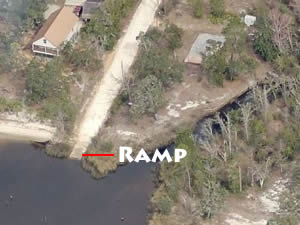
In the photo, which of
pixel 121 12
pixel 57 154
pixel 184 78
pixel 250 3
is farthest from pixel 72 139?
pixel 250 3

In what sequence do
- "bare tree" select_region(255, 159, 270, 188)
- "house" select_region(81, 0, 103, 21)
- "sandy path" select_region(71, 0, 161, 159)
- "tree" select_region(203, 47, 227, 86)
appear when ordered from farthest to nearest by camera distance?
"house" select_region(81, 0, 103, 21), "tree" select_region(203, 47, 227, 86), "sandy path" select_region(71, 0, 161, 159), "bare tree" select_region(255, 159, 270, 188)

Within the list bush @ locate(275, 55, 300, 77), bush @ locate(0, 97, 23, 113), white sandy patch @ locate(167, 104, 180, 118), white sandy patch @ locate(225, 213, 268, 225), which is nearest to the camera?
white sandy patch @ locate(225, 213, 268, 225)

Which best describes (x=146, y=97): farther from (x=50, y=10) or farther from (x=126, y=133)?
(x=50, y=10)

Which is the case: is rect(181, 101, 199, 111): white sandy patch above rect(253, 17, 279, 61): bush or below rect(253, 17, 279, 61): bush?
below

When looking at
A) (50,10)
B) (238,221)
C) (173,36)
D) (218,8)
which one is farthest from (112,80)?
(238,221)

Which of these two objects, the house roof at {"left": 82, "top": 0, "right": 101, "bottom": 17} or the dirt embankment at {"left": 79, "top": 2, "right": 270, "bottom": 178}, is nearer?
the dirt embankment at {"left": 79, "top": 2, "right": 270, "bottom": 178}

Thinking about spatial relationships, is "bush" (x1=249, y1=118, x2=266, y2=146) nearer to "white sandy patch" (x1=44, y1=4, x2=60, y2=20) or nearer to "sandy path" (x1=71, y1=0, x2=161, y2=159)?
"sandy path" (x1=71, y1=0, x2=161, y2=159)

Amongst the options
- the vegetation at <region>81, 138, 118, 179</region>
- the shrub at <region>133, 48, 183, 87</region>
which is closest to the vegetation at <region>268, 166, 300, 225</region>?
the vegetation at <region>81, 138, 118, 179</region>

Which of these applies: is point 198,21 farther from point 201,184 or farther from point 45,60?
point 201,184
